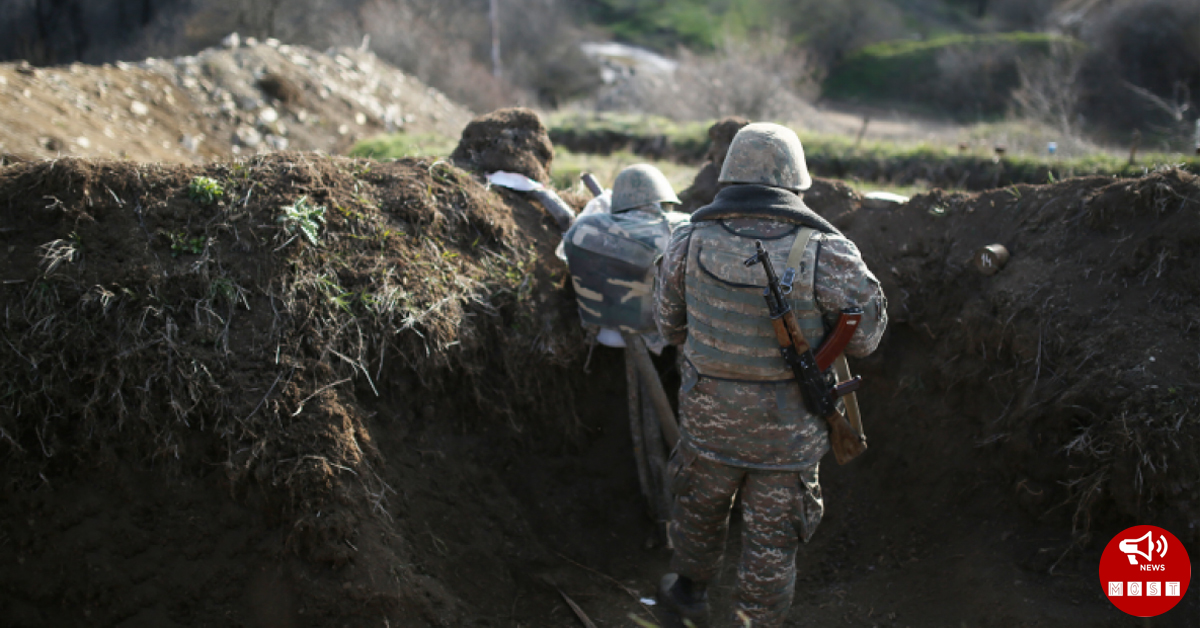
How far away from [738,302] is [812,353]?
38 centimetres

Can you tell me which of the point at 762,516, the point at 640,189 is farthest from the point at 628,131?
the point at 762,516

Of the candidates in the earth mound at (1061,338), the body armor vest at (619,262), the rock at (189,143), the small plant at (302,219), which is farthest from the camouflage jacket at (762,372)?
the rock at (189,143)

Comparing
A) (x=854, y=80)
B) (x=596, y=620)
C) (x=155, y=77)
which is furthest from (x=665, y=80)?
(x=596, y=620)

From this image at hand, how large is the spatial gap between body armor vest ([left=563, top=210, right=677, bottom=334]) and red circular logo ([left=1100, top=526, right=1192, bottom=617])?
8.17 feet

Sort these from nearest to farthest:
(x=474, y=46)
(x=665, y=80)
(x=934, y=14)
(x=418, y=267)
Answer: (x=418, y=267)
(x=665, y=80)
(x=474, y=46)
(x=934, y=14)

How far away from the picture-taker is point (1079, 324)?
393 centimetres

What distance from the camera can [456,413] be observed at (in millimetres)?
4234

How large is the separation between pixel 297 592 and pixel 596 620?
4.73ft

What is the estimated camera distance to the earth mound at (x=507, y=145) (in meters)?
5.38

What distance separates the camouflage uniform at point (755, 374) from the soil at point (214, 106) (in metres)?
7.16

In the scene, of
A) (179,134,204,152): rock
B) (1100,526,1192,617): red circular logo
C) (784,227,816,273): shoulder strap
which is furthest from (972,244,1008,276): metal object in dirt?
(179,134,204,152): rock

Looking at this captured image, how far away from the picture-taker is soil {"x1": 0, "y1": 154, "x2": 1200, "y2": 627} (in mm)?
3369

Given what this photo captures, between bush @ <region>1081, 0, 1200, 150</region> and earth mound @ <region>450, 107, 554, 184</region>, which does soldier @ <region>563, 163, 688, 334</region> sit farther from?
bush @ <region>1081, 0, 1200, 150</region>

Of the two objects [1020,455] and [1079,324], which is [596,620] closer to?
[1020,455]
